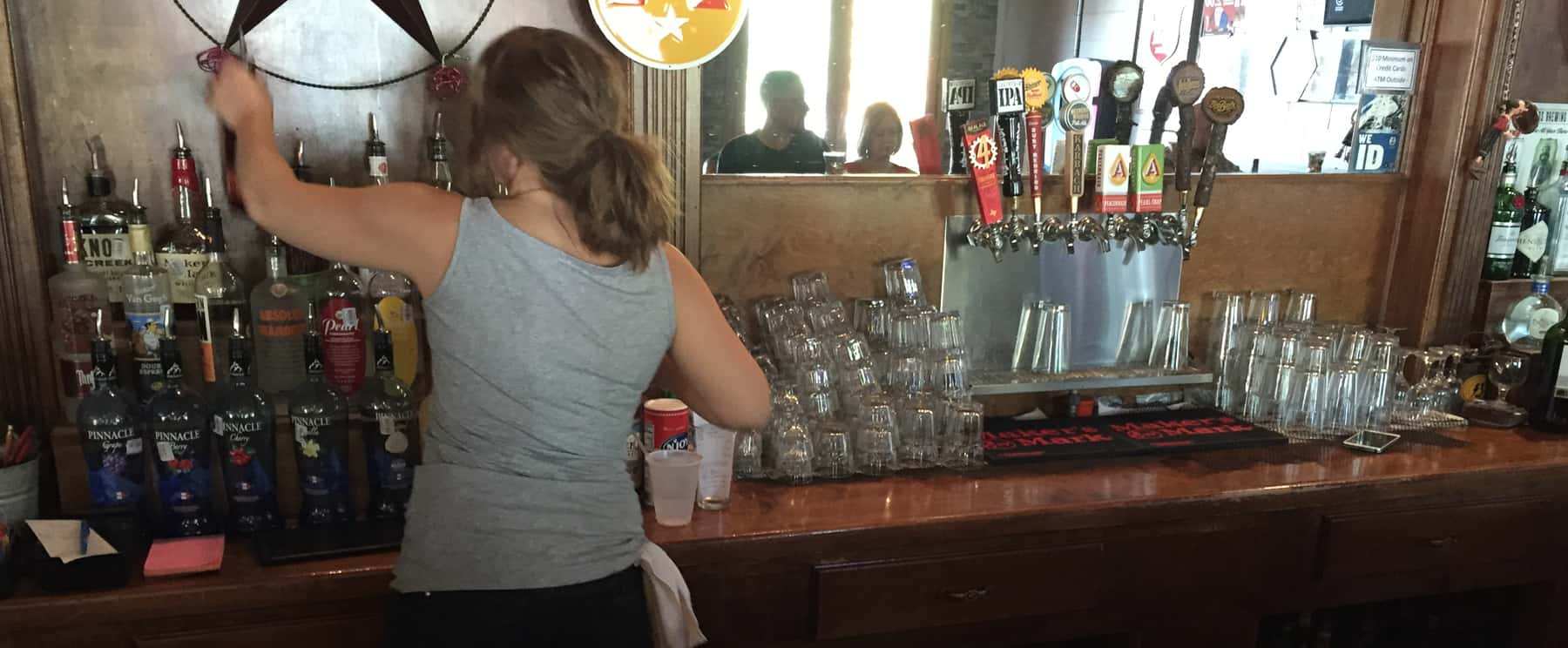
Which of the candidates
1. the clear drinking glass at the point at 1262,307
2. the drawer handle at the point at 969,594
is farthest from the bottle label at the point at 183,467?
the clear drinking glass at the point at 1262,307

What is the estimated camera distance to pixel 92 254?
1560mm

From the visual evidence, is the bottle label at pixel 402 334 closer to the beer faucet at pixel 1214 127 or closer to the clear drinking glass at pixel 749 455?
the clear drinking glass at pixel 749 455

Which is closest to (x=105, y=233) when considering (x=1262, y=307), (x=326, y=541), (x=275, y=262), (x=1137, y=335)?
(x=275, y=262)

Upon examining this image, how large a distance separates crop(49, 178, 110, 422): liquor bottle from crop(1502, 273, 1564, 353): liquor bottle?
2766 millimetres

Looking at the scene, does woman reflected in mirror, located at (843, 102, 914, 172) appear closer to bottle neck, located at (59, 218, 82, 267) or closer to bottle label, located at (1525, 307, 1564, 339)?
bottle neck, located at (59, 218, 82, 267)

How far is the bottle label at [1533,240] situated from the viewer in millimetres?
2420

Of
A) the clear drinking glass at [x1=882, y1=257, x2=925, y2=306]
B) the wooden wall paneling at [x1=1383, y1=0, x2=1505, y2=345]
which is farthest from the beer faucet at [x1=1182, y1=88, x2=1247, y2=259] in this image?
the clear drinking glass at [x1=882, y1=257, x2=925, y2=306]

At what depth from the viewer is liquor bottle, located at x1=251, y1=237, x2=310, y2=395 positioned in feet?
5.22

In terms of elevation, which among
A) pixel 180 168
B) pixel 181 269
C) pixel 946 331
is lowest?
pixel 946 331

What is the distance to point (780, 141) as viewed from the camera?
1976mm

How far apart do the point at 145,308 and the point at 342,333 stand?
0.89 feet

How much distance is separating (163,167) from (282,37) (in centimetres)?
27

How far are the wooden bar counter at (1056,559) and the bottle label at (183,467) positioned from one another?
9 centimetres

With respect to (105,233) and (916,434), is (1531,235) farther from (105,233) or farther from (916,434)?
(105,233)
